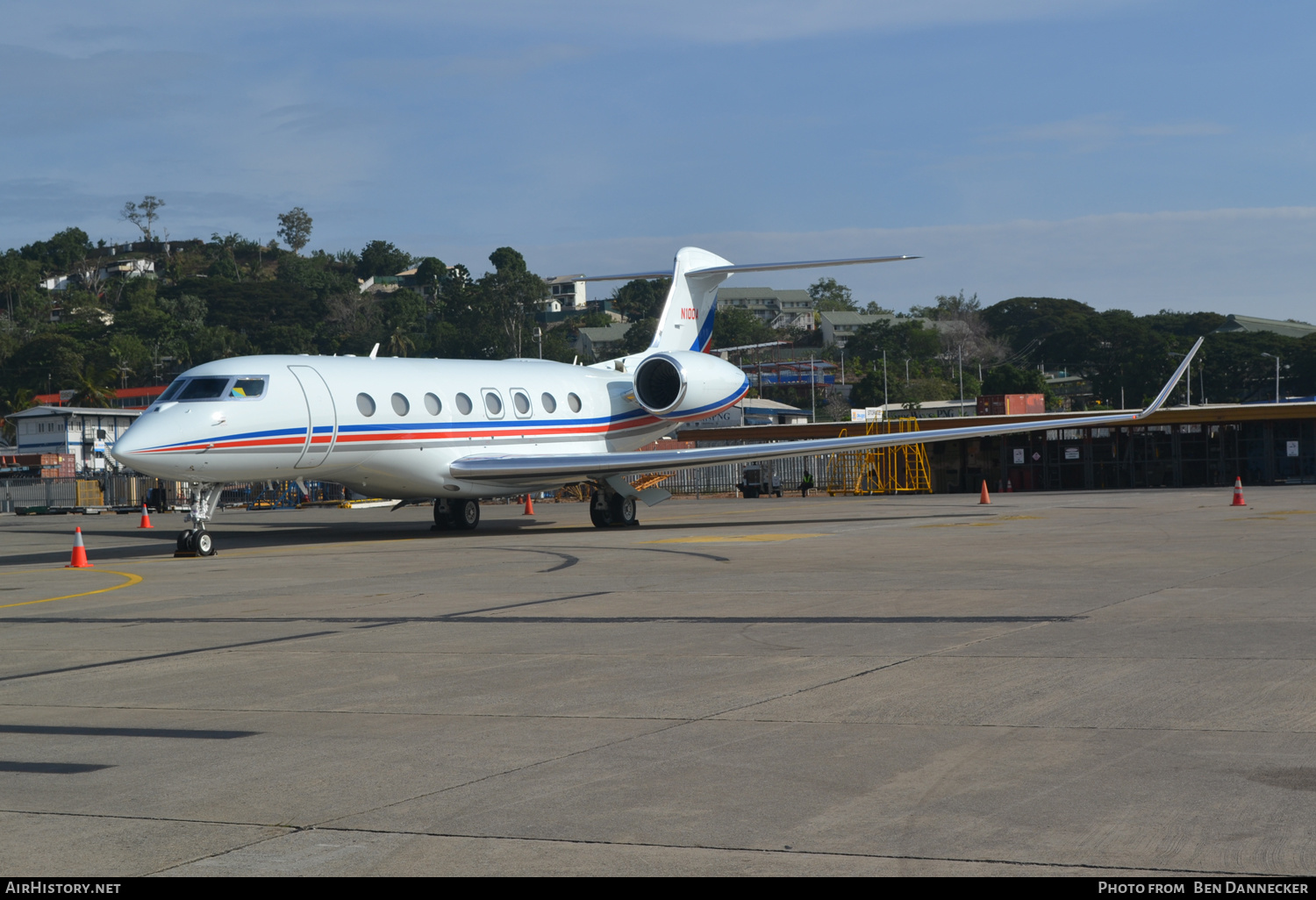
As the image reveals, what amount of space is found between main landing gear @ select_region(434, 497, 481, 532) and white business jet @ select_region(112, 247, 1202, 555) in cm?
4

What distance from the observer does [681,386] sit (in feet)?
92.4

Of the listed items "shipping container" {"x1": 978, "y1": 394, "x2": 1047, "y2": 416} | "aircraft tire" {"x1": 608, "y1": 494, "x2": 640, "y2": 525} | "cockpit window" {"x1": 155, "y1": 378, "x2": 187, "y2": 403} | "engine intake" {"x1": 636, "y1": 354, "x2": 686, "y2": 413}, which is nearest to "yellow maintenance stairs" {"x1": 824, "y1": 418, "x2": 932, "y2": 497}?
"shipping container" {"x1": 978, "y1": 394, "x2": 1047, "y2": 416}

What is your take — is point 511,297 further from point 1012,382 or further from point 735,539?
point 735,539

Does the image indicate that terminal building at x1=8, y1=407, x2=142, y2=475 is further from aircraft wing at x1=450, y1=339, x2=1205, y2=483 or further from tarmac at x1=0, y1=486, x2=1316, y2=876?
tarmac at x1=0, y1=486, x2=1316, y2=876

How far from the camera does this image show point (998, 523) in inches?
929

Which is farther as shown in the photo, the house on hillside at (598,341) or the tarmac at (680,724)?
the house on hillside at (598,341)

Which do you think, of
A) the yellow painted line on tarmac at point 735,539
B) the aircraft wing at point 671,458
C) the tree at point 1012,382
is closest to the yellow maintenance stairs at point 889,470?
the aircraft wing at point 671,458

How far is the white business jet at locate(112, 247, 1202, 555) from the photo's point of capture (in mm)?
20516

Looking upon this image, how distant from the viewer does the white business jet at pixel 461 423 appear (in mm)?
20516

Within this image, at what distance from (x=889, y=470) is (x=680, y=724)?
4434cm

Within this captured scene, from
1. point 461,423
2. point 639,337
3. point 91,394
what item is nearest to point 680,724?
point 461,423

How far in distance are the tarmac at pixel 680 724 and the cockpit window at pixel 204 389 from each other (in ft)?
19.1

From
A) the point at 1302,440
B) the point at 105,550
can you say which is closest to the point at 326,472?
the point at 105,550

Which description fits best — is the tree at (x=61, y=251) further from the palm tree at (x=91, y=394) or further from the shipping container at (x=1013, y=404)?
the shipping container at (x=1013, y=404)
